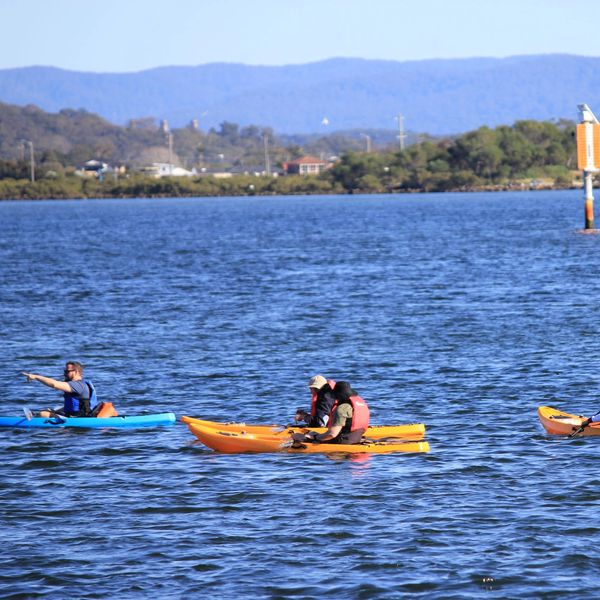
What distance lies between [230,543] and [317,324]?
26906mm

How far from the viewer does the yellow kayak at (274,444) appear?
908 inches

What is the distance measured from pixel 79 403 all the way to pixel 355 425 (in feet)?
20.9

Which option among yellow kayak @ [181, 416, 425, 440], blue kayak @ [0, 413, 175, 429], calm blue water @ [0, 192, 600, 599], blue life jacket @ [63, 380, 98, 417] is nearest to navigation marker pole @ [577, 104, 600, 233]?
calm blue water @ [0, 192, 600, 599]

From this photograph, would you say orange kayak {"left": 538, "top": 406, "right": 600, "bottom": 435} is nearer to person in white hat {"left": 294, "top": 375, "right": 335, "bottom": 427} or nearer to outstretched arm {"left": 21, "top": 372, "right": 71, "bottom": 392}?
person in white hat {"left": 294, "top": 375, "right": 335, "bottom": 427}

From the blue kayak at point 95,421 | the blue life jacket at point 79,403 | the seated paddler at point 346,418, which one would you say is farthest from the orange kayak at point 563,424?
the blue life jacket at point 79,403

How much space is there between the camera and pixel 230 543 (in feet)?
59.8

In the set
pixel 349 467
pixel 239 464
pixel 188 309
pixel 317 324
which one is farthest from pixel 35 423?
pixel 188 309

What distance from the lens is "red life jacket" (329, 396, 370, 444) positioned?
22734 millimetres

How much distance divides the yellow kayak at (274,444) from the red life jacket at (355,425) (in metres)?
0.11

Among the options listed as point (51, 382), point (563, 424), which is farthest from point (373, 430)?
point (51, 382)

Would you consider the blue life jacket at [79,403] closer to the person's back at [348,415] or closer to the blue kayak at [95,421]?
the blue kayak at [95,421]

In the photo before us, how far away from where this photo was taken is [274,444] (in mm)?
23469

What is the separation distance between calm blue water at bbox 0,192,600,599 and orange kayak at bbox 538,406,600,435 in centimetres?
27

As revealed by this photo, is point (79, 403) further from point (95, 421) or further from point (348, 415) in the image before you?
point (348, 415)
